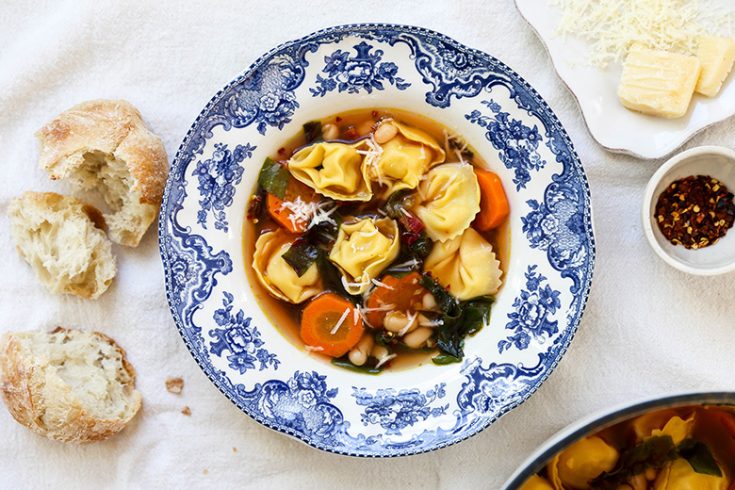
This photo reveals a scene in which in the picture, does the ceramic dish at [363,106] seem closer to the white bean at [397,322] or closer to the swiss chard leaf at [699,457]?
the white bean at [397,322]

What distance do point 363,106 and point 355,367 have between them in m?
1.06

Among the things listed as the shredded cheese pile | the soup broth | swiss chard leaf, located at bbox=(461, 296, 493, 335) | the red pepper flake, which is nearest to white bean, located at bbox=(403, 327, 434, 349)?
the soup broth

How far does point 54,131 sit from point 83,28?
49 centimetres

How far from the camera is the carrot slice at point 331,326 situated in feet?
11.6

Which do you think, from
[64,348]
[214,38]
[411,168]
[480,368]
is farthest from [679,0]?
[64,348]

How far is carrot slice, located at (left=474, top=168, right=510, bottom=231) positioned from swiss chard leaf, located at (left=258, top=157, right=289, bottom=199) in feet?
2.55

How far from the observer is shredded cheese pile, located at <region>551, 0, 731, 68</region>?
11.3 ft

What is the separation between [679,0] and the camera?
3.48m

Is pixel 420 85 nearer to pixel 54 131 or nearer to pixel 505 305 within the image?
pixel 505 305

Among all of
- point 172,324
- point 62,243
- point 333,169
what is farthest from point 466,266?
point 62,243

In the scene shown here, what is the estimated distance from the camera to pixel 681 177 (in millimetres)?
3537

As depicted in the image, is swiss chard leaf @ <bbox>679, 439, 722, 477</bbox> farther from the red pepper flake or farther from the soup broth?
the red pepper flake

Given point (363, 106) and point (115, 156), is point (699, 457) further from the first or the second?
point (115, 156)

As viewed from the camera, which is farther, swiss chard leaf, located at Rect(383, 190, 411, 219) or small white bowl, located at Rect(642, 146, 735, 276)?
swiss chard leaf, located at Rect(383, 190, 411, 219)
